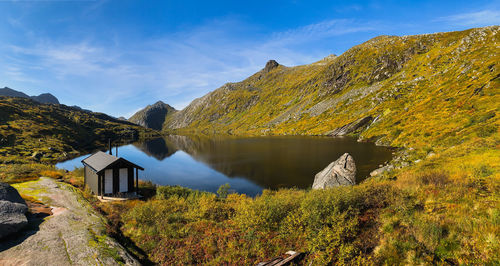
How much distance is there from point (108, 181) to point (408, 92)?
360 ft

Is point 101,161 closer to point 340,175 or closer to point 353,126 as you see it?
point 340,175

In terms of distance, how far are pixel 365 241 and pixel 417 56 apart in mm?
158006

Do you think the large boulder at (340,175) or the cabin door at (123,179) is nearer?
the large boulder at (340,175)

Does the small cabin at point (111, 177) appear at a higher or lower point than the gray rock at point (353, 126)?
lower

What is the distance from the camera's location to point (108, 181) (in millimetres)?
25625

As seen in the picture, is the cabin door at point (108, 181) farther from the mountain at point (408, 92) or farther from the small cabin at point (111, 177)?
the mountain at point (408, 92)

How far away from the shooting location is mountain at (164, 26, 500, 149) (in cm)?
4325

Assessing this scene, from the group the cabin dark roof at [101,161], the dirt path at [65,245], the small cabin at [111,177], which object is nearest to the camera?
the dirt path at [65,245]

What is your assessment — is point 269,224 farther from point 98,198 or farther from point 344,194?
point 98,198

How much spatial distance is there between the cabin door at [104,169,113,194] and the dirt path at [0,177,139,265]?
35.7 feet

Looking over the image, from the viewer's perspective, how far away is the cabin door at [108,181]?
25438 mm

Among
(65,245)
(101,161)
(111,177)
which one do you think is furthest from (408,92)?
(65,245)

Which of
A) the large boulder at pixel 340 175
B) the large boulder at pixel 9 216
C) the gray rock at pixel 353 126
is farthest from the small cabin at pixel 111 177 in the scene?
the gray rock at pixel 353 126

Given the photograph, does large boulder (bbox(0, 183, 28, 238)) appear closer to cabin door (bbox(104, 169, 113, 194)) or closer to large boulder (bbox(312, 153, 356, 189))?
cabin door (bbox(104, 169, 113, 194))
